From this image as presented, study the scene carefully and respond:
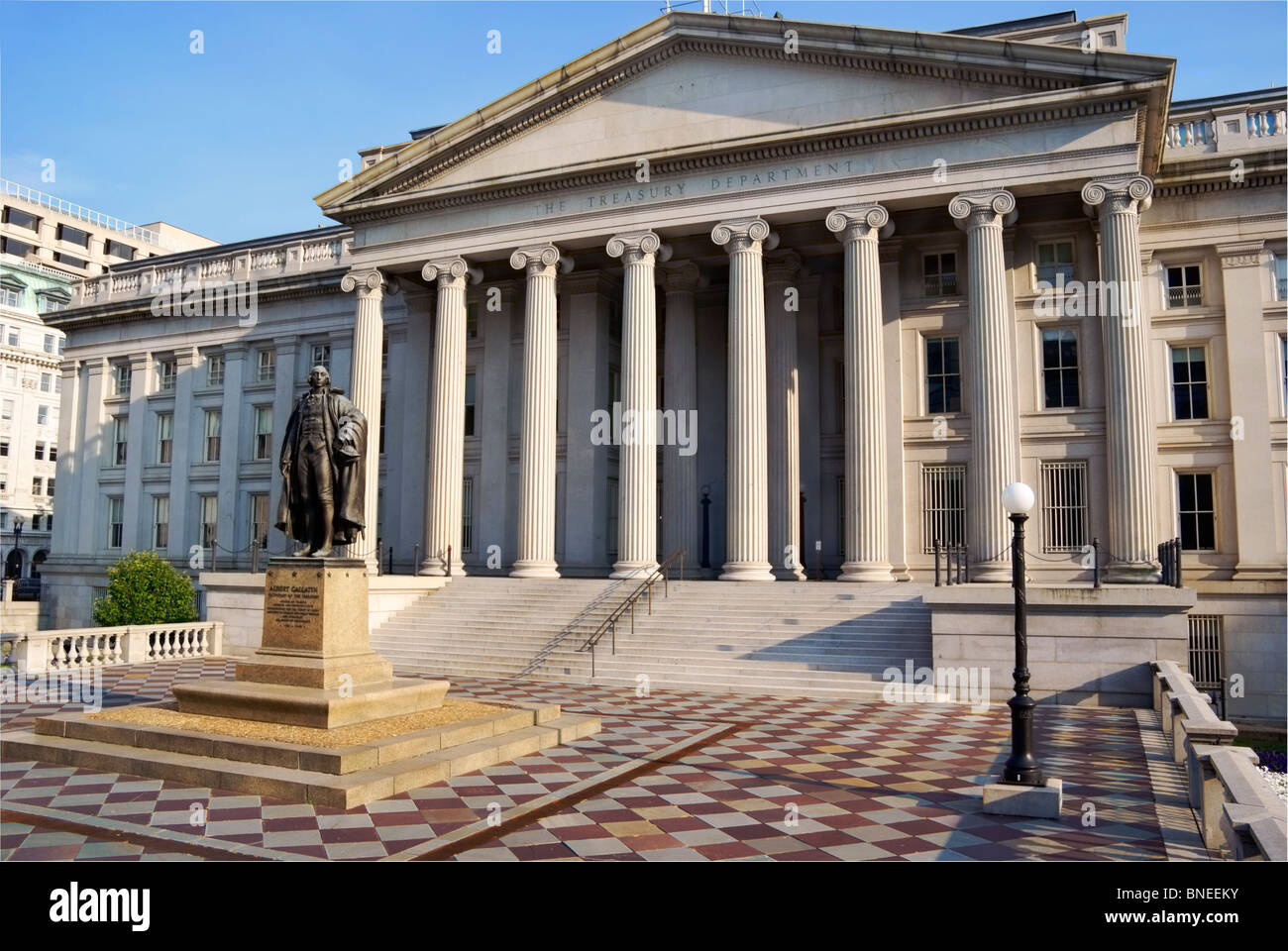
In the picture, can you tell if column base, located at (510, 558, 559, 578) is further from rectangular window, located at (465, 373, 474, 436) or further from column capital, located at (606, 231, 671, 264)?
column capital, located at (606, 231, 671, 264)

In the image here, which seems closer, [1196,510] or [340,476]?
[340,476]

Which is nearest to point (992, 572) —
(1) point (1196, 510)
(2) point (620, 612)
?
(1) point (1196, 510)

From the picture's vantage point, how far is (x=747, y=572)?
25.1 meters

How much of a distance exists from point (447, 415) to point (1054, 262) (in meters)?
18.5

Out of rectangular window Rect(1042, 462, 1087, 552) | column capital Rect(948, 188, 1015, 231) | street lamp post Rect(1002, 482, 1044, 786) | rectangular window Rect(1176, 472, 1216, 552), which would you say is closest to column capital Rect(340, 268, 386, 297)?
column capital Rect(948, 188, 1015, 231)

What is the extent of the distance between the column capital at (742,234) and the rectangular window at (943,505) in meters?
8.03

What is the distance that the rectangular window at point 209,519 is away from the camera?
40594mm

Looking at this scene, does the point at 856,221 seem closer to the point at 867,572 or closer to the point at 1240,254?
the point at 867,572

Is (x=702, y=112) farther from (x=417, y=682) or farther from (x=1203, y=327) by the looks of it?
(x=417, y=682)

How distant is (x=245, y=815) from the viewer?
29.7 feet

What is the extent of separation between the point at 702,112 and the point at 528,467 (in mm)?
11331

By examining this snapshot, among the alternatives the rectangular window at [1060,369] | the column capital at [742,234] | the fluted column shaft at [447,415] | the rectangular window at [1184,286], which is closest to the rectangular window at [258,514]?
the fluted column shaft at [447,415]

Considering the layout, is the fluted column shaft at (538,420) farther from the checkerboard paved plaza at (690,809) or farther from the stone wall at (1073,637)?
the checkerboard paved plaza at (690,809)

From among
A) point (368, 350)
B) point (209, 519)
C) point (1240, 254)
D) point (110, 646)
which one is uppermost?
point (1240, 254)
